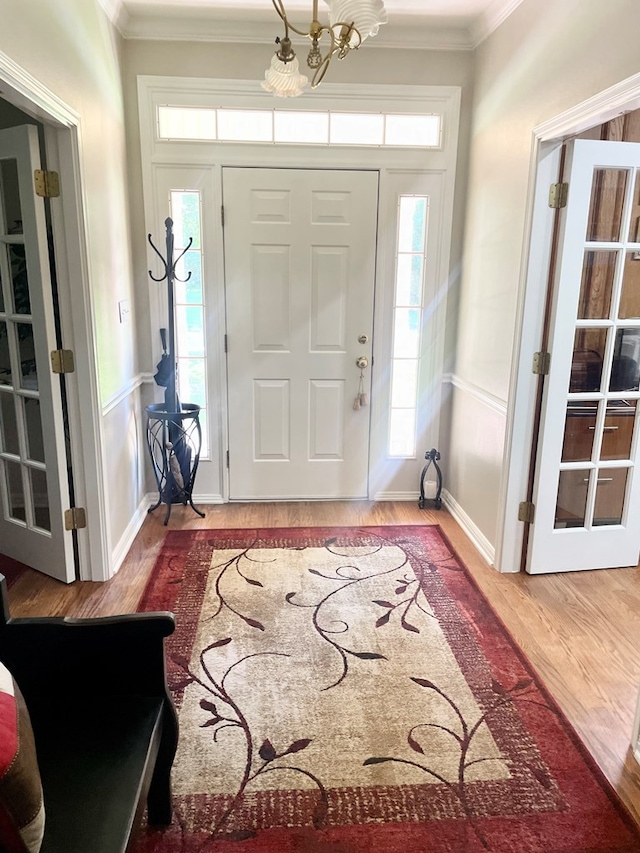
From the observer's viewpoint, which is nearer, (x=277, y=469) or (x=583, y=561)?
(x=583, y=561)

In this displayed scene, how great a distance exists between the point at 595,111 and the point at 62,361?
2341 millimetres

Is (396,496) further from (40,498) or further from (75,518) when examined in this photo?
(40,498)

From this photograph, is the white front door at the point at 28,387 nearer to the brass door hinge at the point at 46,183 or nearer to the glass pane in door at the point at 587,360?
the brass door hinge at the point at 46,183

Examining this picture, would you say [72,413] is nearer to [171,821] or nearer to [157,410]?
[157,410]

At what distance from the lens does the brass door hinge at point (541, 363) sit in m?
2.79

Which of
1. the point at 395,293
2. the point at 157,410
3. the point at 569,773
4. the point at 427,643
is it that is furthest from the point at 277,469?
the point at 569,773

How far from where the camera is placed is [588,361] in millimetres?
2848

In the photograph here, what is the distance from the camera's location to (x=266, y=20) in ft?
10.6

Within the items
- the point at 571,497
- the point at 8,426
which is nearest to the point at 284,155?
the point at 8,426

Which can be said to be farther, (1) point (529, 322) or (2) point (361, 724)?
(1) point (529, 322)

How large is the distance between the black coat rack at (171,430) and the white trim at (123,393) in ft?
0.45

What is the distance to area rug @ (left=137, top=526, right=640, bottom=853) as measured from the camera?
5.37ft

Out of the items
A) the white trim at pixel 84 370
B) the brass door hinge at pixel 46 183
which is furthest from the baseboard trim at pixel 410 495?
the brass door hinge at pixel 46 183

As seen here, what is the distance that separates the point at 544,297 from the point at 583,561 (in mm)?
1332
